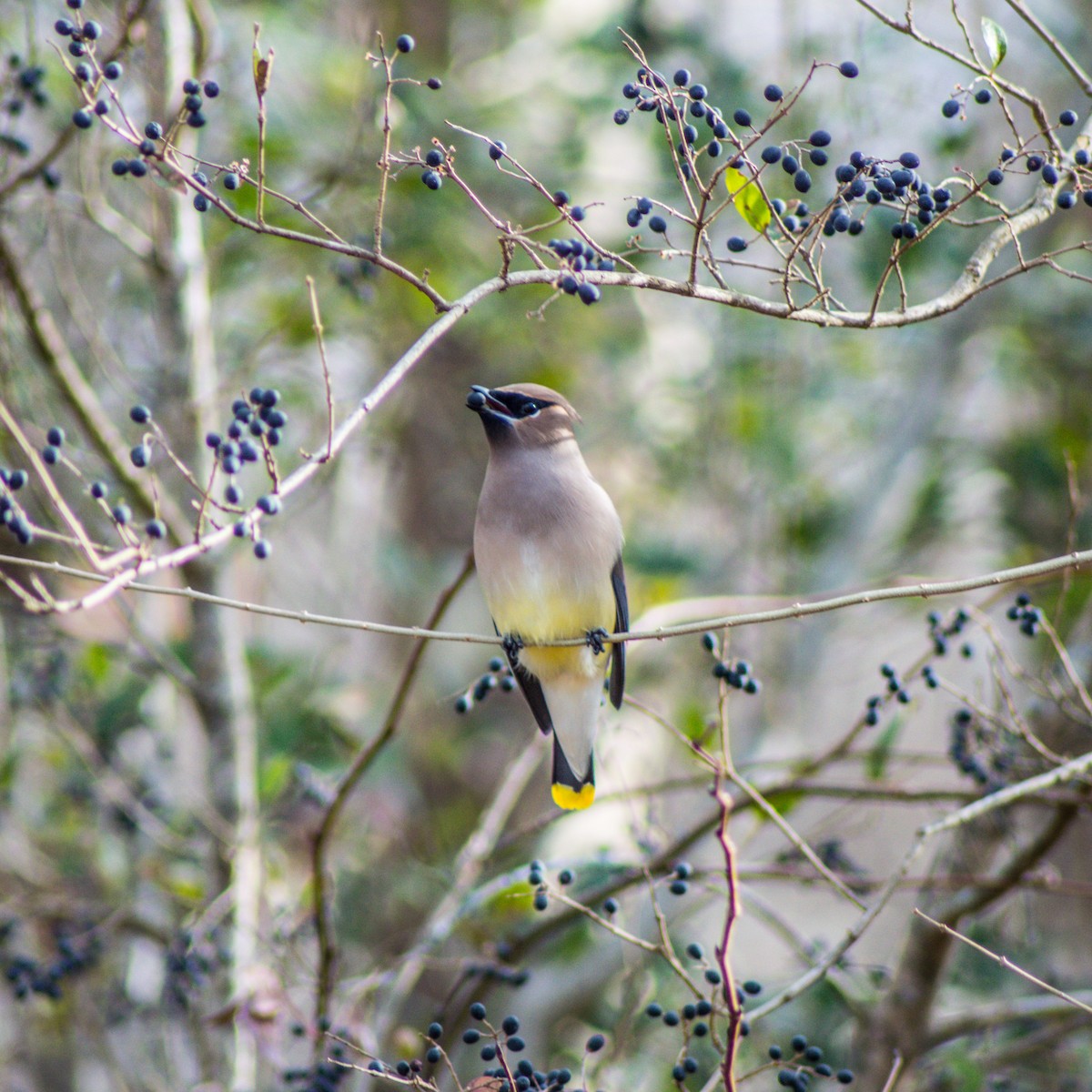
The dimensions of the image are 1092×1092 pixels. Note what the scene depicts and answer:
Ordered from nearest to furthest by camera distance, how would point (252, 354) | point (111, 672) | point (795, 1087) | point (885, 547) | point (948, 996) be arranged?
point (795, 1087) < point (252, 354) < point (948, 996) < point (111, 672) < point (885, 547)

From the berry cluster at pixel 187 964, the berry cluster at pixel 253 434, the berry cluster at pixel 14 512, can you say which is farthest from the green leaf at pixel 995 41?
the berry cluster at pixel 187 964

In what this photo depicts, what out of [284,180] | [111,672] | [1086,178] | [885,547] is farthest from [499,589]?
[885,547]

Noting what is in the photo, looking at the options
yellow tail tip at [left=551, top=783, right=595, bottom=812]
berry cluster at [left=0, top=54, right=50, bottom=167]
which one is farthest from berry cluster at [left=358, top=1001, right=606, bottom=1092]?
berry cluster at [left=0, top=54, right=50, bottom=167]

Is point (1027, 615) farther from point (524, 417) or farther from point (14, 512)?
point (14, 512)

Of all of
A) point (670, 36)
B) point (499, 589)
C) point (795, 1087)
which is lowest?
point (795, 1087)

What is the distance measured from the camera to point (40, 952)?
495cm

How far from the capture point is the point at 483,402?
11.4ft

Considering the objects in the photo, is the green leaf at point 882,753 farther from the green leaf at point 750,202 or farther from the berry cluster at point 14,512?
the berry cluster at point 14,512

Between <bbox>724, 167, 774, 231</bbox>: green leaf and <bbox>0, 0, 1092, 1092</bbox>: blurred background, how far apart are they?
162 centimetres

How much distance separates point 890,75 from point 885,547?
85.4 inches

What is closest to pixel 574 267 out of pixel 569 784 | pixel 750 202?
pixel 750 202

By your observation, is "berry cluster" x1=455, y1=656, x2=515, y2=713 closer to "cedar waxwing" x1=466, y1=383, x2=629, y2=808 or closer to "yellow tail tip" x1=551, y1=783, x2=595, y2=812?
"cedar waxwing" x1=466, y1=383, x2=629, y2=808

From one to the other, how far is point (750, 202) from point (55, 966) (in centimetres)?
292

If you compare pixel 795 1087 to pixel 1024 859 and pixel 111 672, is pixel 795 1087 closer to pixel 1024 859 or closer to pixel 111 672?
pixel 1024 859
